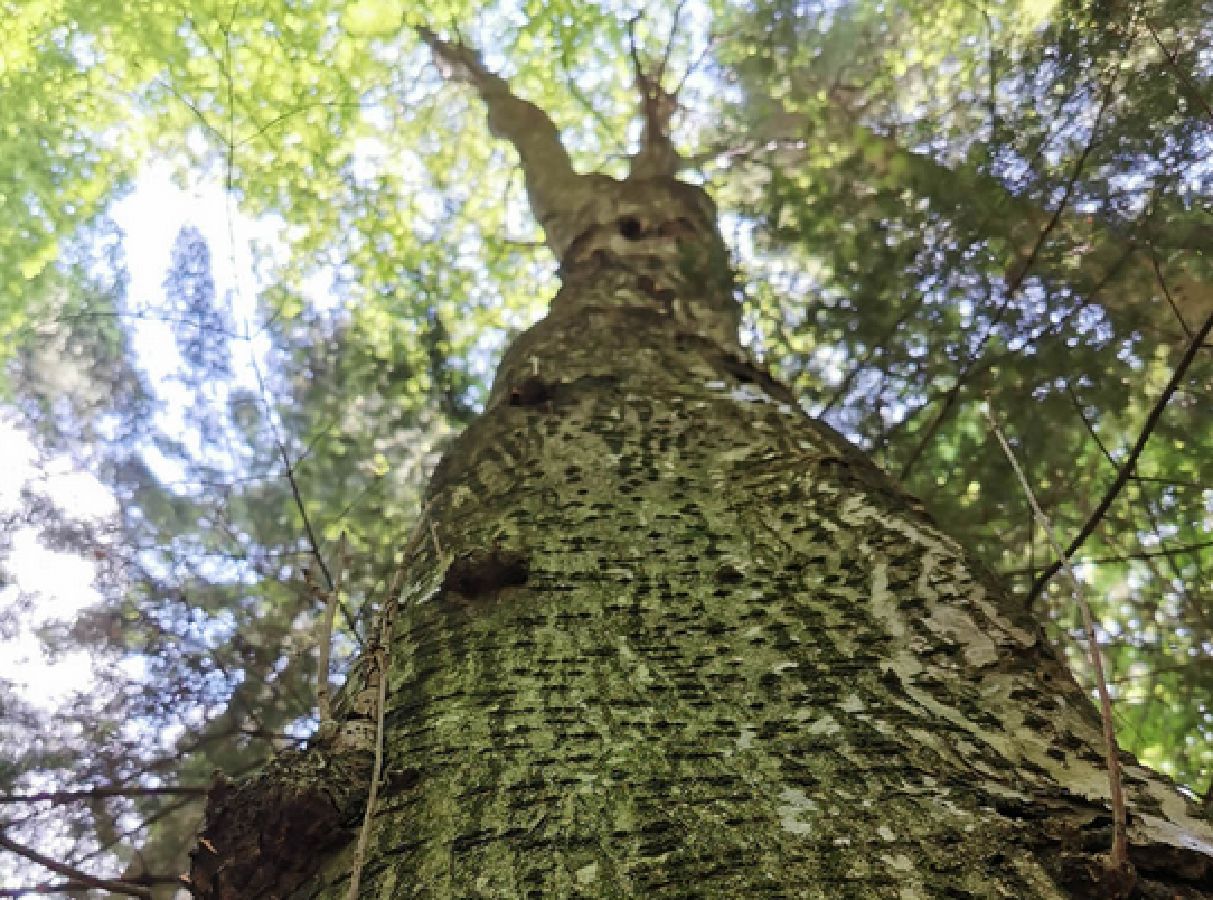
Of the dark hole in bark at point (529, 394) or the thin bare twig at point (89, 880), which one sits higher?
the dark hole in bark at point (529, 394)

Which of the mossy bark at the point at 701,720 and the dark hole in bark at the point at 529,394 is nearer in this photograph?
the mossy bark at the point at 701,720

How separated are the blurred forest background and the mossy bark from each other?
49cm

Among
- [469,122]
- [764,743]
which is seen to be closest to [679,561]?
[764,743]

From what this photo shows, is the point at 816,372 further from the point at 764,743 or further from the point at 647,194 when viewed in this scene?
the point at 764,743

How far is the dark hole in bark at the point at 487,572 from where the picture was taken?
1467mm

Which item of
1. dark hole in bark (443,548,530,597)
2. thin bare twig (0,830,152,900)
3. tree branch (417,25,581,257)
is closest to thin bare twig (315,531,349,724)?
dark hole in bark (443,548,530,597)

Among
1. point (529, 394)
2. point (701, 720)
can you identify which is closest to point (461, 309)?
point (529, 394)

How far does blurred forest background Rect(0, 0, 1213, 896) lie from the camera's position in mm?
3670

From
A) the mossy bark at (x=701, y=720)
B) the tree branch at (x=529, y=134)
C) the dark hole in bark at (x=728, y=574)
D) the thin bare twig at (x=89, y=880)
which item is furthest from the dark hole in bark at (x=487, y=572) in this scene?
the tree branch at (x=529, y=134)

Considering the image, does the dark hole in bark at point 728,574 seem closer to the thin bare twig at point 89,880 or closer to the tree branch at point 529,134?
the thin bare twig at point 89,880

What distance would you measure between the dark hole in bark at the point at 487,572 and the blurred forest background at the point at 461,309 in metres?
0.32

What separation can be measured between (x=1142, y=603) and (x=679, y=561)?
3958 mm

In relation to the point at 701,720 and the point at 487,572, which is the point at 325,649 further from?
the point at 701,720

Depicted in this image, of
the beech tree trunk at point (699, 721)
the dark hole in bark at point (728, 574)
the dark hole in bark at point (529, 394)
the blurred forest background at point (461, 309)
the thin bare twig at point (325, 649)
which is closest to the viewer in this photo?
the beech tree trunk at point (699, 721)
